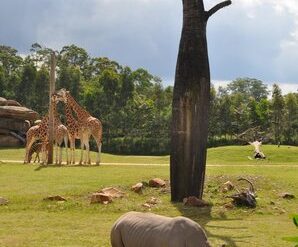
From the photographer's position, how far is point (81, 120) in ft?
71.4

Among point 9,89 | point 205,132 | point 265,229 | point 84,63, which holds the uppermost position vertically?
point 84,63

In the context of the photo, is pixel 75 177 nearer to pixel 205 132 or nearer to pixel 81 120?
pixel 205 132

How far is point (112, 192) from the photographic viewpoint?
12.7 metres

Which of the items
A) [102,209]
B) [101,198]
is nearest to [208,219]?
[102,209]

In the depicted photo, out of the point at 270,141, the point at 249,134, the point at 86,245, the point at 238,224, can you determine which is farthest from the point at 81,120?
the point at 270,141

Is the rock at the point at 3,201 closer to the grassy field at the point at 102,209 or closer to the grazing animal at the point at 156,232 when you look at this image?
the grassy field at the point at 102,209

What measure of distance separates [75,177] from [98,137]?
6445 millimetres

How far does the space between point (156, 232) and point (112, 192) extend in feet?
23.0

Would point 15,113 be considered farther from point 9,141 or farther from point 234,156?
point 234,156

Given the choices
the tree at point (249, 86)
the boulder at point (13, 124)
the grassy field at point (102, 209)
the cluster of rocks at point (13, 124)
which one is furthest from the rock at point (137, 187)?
the tree at point (249, 86)

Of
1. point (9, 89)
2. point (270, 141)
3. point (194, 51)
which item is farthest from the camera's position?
point (9, 89)

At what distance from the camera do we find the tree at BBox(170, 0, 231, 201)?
12.8 meters

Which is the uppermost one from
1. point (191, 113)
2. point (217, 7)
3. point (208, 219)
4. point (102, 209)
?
point (217, 7)

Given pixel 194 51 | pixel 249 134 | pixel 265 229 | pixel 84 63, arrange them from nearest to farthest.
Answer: pixel 265 229 → pixel 194 51 → pixel 249 134 → pixel 84 63
